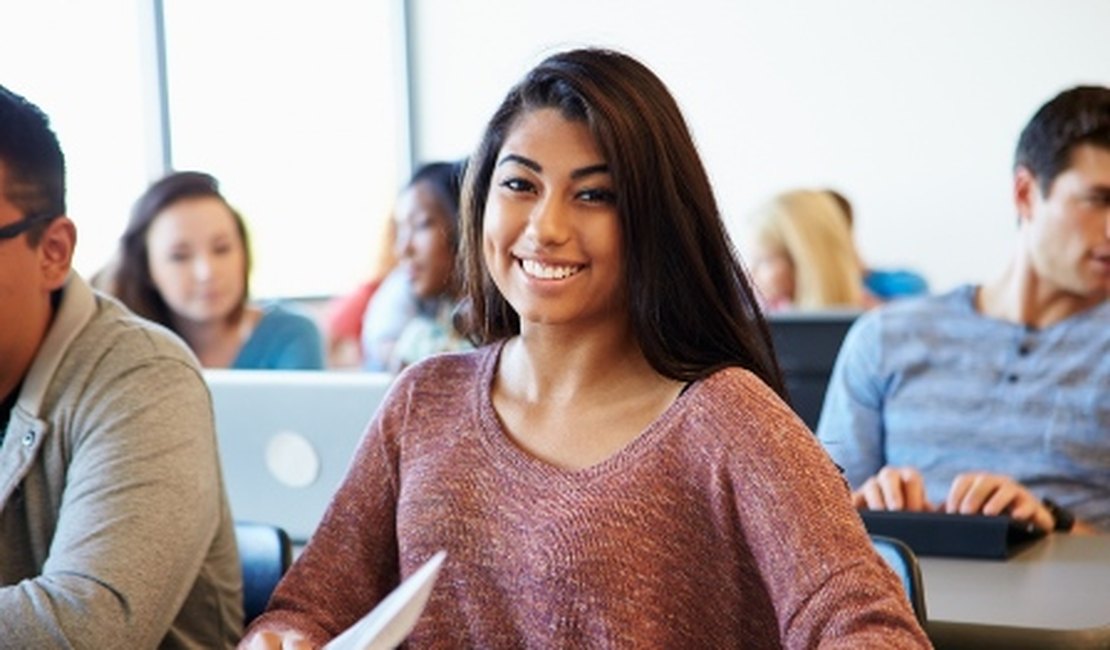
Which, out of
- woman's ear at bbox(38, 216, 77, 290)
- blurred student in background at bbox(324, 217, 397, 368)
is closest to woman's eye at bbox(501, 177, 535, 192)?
woman's ear at bbox(38, 216, 77, 290)

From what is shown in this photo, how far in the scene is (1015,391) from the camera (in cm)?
266

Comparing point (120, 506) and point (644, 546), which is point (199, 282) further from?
point (644, 546)

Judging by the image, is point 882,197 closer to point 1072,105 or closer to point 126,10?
point 126,10

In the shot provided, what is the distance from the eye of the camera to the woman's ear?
179cm

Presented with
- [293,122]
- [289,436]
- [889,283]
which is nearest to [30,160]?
[289,436]

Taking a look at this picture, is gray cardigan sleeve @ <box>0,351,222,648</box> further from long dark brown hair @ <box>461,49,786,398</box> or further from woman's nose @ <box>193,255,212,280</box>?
woman's nose @ <box>193,255,212,280</box>

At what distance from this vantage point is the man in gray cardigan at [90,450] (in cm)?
164

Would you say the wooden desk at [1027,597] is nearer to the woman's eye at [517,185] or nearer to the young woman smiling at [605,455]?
the young woman smiling at [605,455]

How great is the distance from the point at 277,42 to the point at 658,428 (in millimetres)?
5138

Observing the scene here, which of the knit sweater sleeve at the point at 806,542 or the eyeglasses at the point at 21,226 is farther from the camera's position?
the eyeglasses at the point at 21,226

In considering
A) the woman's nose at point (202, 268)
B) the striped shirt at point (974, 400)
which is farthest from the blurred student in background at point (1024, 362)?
the woman's nose at point (202, 268)

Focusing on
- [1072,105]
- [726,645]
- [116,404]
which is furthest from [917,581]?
[1072,105]

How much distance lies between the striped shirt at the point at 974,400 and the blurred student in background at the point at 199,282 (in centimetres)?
146

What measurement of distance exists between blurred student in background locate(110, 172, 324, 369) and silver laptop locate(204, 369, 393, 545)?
1.28 m
